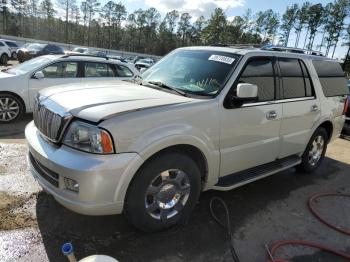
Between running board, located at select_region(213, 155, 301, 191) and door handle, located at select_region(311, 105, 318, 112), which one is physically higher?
door handle, located at select_region(311, 105, 318, 112)

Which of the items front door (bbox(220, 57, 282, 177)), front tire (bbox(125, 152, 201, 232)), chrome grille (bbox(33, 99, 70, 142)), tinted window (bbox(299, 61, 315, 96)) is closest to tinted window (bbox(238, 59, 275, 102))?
front door (bbox(220, 57, 282, 177))

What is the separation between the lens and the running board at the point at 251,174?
161 inches

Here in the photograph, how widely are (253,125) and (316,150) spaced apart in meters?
2.37

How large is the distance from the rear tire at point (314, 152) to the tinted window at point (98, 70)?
519 cm

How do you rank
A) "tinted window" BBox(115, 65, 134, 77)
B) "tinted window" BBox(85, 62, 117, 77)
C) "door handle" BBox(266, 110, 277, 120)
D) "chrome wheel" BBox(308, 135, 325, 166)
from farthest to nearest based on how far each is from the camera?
"tinted window" BBox(115, 65, 134, 77) → "tinted window" BBox(85, 62, 117, 77) → "chrome wheel" BBox(308, 135, 325, 166) → "door handle" BBox(266, 110, 277, 120)

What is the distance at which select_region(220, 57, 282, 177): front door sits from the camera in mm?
4004

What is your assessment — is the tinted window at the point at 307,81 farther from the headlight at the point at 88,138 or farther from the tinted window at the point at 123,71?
the tinted window at the point at 123,71

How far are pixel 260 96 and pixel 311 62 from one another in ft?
5.26

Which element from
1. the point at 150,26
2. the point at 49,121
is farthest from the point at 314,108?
the point at 150,26

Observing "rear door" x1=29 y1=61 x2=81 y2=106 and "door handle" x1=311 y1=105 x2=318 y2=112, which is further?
"rear door" x1=29 y1=61 x2=81 y2=106

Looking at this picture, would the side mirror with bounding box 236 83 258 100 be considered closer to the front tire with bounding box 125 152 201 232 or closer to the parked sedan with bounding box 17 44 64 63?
the front tire with bounding box 125 152 201 232

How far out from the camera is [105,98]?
138 inches

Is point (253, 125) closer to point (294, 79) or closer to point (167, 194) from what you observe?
point (294, 79)

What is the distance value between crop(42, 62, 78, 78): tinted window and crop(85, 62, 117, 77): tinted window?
0.95 ft
